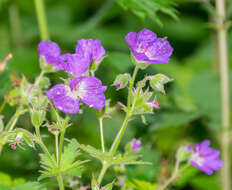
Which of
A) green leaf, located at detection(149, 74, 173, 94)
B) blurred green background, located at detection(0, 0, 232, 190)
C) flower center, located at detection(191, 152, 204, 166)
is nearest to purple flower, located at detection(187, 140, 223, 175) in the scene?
flower center, located at detection(191, 152, 204, 166)

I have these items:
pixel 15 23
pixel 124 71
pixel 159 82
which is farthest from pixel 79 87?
pixel 15 23

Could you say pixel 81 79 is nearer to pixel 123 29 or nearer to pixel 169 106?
pixel 169 106

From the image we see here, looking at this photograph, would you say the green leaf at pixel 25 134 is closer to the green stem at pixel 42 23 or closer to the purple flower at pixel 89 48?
the purple flower at pixel 89 48

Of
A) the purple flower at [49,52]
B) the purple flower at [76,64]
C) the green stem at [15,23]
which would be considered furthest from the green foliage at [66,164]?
the green stem at [15,23]

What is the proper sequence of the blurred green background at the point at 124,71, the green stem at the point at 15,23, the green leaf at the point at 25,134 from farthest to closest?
the green stem at the point at 15,23
the blurred green background at the point at 124,71
the green leaf at the point at 25,134

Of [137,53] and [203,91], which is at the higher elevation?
[137,53]

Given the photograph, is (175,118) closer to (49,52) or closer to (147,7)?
(147,7)

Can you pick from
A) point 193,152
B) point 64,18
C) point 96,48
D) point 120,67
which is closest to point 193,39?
point 64,18
